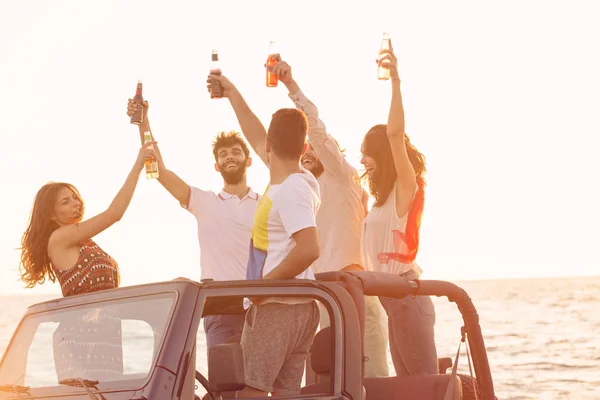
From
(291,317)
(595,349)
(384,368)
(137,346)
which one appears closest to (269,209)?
(291,317)

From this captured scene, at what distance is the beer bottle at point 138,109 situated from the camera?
7824 mm

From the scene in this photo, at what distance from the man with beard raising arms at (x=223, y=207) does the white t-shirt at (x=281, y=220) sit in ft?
7.37

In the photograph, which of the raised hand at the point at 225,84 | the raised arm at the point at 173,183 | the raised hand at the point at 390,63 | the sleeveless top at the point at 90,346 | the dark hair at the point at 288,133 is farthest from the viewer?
the raised arm at the point at 173,183

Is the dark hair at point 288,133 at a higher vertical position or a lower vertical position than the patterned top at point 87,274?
higher

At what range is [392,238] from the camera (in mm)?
6672

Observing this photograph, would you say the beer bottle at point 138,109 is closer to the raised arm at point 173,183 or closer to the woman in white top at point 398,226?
the raised arm at point 173,183

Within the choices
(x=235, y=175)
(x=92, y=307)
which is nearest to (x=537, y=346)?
(x=235, y=175)

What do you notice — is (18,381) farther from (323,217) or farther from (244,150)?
(244,150)

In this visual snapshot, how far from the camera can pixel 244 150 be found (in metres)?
8.30

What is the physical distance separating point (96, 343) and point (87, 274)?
133cm

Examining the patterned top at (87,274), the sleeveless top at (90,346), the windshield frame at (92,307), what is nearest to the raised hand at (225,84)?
the patterned top at (87,274)

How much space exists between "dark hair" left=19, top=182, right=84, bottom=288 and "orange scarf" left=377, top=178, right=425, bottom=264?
1.88 meters

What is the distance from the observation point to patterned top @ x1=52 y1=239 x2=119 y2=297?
6.55 metres

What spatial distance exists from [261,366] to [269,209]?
30.5 inches
